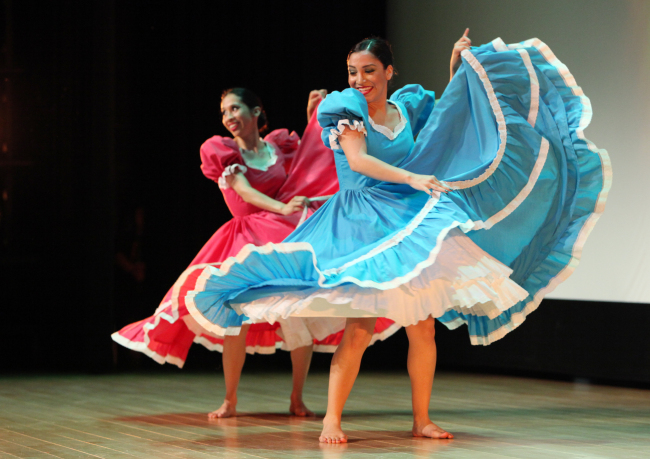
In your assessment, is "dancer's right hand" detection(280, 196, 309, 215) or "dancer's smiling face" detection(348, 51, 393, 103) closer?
"dancer's smiling face" detection(348, 51, 393, 103)

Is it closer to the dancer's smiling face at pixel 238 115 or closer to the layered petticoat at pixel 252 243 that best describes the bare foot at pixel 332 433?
the layered petticoat at pixel 252 243

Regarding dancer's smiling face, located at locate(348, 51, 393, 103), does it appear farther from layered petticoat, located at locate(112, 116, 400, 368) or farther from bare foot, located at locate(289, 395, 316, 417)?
bare foot, located at locate(289, 395, 316, 417)

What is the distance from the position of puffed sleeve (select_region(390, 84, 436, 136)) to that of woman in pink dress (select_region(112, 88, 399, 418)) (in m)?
0.57

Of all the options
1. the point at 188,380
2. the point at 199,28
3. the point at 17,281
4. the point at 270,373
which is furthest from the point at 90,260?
the point at 199,28

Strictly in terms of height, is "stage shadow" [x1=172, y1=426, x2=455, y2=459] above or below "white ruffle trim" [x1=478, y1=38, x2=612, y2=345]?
below

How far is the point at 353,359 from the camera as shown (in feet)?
9.13

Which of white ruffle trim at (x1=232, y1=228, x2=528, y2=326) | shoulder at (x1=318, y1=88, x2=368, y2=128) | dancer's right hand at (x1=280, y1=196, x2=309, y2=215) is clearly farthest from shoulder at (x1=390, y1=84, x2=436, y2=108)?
white ruffle trim at (x1=232, y1=228, x2=528, y2=326)

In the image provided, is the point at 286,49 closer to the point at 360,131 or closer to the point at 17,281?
the point at 17,281

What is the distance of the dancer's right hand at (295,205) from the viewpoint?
3.56m

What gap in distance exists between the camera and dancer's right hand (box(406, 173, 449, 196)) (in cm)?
267

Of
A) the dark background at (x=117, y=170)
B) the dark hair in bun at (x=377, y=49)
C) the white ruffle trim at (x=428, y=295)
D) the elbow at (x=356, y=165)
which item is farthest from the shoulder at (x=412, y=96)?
the dark background at (x=117, y=170)

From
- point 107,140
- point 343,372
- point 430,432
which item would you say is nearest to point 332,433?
point 343,372

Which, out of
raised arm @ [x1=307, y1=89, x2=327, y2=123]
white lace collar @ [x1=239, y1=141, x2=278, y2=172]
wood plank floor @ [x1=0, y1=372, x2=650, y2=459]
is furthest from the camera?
white lace collar @ [x1=239, y1=141, x2=278, y2=172]

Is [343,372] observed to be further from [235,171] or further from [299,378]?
[235,171]
